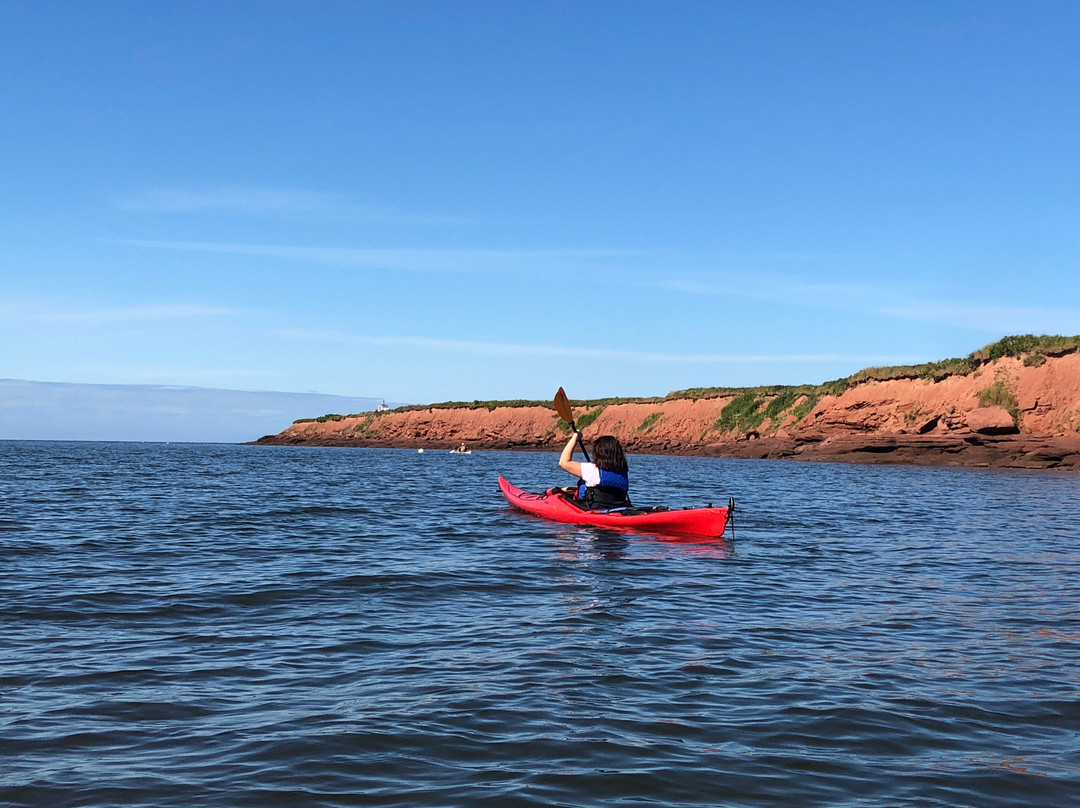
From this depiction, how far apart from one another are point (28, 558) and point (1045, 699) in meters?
10.9

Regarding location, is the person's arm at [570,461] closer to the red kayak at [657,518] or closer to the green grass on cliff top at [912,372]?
the red kayak at [657,518]

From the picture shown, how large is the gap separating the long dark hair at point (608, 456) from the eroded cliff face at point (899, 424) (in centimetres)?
2743

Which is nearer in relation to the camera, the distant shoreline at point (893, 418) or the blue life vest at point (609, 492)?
the blue life vest at point (609, 492)

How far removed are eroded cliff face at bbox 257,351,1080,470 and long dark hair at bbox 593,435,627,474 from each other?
27432 millimetres

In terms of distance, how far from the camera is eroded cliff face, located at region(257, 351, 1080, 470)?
38.4 m

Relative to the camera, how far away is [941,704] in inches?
211

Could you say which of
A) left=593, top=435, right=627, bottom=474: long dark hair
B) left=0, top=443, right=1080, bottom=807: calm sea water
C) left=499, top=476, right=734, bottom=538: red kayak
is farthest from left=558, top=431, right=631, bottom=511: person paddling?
left=0, top=443, right=1080, bottom=807: calm sea water

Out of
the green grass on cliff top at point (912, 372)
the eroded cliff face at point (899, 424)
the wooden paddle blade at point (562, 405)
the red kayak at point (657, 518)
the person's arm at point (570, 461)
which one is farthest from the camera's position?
the green grass on cliff top at point (912, 372)

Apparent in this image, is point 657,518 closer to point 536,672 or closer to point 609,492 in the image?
point 609,492

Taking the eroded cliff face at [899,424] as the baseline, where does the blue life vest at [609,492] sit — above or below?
below

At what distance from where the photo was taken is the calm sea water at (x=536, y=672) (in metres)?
4.17

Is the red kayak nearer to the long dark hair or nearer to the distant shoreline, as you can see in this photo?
the long dark hair

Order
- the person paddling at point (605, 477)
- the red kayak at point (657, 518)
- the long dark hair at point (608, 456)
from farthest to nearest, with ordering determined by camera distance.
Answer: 1. the person paddling at point (605, 477)
2. the long dark hair at point (608, 456)
3. the red kayak at point (657, 518)

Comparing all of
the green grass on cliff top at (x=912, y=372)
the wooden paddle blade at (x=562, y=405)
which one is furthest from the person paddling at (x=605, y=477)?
the green grass on cliff top at (x=912, y=372)
